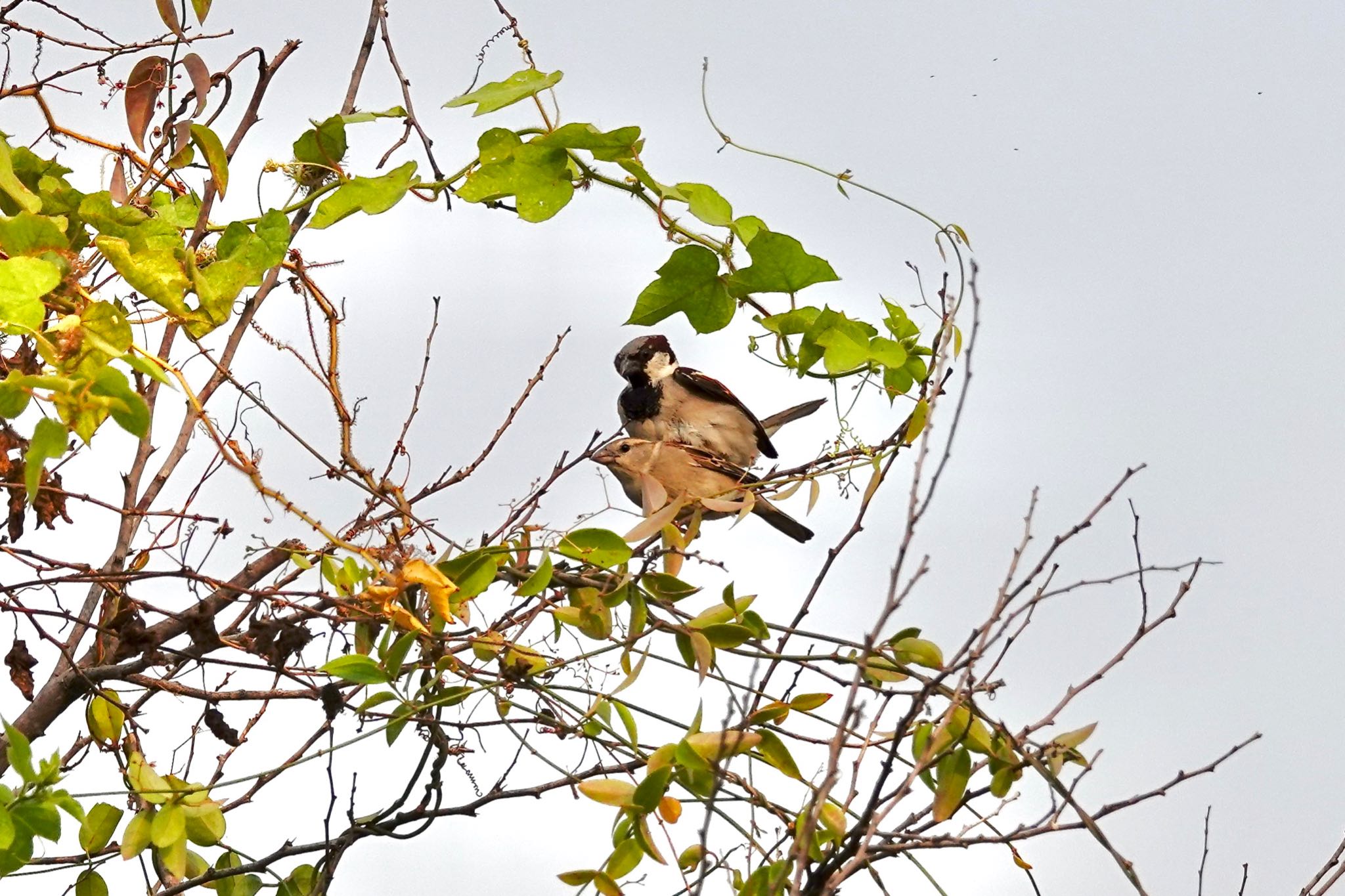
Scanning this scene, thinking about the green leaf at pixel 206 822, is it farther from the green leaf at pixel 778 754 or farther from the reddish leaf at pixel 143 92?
the reddish leaf at pixel 143 92

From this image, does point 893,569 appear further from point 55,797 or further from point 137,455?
point 137,455

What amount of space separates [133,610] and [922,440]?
1.30 metres

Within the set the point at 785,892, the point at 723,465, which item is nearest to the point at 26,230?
the point at 785,892

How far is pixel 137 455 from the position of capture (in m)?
2.70

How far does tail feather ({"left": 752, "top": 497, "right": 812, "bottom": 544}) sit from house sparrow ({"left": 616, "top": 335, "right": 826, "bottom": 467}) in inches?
4.8

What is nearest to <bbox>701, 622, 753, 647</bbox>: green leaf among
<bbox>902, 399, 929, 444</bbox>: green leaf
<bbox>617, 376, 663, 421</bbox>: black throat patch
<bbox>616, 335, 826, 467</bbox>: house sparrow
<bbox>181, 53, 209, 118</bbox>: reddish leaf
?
<bbox>902, 399, 929, 444</bbox>: green leaf

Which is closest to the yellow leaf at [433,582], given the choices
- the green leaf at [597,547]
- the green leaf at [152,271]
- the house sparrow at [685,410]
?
the green leaf at [597,547]

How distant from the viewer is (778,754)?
→ 1856 mm

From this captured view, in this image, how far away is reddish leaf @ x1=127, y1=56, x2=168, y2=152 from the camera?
2352mm

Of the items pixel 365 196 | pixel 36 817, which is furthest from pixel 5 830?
pixel 365 196

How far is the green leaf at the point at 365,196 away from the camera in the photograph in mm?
2012

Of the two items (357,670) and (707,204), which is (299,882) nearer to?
(357,670)

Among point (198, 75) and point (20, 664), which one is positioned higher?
point (198, 75)

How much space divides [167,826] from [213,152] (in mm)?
995
